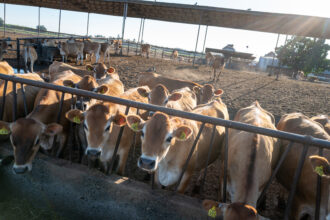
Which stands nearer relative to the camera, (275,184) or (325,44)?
(275,184)

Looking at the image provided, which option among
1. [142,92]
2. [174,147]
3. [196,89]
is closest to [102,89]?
[142,92]

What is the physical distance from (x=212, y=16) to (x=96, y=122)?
17628 mm

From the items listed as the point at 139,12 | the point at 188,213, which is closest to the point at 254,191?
the point at 188,213

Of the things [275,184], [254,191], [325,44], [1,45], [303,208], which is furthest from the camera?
[325,44]

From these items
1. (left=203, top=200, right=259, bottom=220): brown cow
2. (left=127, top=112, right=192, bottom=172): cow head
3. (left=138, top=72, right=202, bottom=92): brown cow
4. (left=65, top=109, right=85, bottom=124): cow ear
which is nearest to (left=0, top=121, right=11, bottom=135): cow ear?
(left=65, top=109, right=85, bottom=124): cow ear

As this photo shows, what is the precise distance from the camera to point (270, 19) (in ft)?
50.4

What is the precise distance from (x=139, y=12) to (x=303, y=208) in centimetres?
2056

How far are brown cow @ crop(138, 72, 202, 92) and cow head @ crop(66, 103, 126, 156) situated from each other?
543 cm

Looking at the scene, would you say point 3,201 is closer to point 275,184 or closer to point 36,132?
point 36,132

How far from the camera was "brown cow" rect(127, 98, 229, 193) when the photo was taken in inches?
109

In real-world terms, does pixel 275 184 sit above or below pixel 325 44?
below

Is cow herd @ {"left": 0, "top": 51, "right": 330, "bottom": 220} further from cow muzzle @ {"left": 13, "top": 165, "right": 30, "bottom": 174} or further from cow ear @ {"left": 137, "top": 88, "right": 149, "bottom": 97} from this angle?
cow ear @ {"left": 137, "top": 88, "right": 149, "bottom": 97}

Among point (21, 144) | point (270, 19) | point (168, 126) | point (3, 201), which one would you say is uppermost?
point (270, 19)

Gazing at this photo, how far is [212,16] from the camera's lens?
60.5ft
